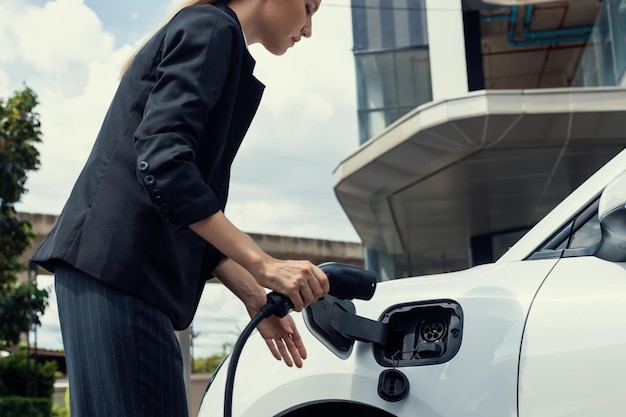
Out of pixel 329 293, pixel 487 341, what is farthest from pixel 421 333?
pixel 329 293

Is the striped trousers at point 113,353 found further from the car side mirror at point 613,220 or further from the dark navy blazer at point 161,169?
the car side mirror at point 613,220

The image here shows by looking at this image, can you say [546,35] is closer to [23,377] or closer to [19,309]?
[19,309]

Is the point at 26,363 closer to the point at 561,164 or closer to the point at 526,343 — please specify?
the point at 561,164

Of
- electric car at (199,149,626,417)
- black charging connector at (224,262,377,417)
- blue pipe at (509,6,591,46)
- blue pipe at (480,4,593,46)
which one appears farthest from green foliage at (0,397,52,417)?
black charging connector at (224,262,377,417)

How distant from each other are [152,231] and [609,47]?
40.0 feet

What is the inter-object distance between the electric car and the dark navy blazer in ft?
1.62

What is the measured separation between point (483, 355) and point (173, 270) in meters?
0.75

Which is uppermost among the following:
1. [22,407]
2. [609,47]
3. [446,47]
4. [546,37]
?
[546,37]

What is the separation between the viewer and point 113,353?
5.27 ft

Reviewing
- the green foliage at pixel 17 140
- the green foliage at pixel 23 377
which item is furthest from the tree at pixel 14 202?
the green foliage at pixel 23 377

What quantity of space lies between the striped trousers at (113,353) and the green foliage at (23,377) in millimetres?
16763

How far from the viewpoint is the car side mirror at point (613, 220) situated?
1.88 metres

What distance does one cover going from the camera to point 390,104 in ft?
46.6

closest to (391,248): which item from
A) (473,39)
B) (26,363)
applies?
(473,39)
